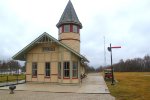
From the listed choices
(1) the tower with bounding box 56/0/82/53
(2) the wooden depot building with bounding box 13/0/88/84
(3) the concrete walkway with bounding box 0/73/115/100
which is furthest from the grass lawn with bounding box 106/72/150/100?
(1) the tower with bounding box 56/0/82/53

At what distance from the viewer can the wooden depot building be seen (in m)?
25.3

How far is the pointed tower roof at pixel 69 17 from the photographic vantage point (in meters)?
28.5

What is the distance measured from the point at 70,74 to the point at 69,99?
10.5m

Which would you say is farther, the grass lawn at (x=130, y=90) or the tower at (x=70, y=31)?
the tower at (x=70, y=31)

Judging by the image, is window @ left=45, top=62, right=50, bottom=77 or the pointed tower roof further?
the pointed tower roof

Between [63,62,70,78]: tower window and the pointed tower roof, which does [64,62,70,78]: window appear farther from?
the pointed tower roof

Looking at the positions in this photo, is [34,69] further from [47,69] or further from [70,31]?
[70,31]

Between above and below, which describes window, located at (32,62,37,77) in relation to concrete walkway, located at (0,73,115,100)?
above

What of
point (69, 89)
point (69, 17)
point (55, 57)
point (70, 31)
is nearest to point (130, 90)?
point (69, 89)

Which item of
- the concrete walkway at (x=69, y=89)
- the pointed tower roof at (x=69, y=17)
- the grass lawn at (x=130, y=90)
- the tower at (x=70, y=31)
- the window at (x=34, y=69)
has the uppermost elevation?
the pointed tower roof at (x=69, y=17)

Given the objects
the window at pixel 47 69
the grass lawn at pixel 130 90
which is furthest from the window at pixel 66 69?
the grass lawn at pixel 130 90

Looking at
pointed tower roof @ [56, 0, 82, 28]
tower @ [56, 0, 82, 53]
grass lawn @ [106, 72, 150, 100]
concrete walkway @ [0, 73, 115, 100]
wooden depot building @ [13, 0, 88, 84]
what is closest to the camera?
grass lawn @ [106, 72, 150, 100]

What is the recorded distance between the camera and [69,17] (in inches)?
1147

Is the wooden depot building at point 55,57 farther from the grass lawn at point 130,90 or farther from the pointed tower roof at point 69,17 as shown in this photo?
the grass lawn at point 130,90
